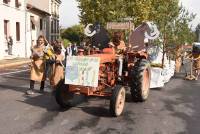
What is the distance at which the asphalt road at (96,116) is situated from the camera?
26.9 ft

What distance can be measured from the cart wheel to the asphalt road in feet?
0.50

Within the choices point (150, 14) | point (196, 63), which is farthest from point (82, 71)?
point (150, 14)

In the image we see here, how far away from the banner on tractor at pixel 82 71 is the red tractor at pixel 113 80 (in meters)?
0.02

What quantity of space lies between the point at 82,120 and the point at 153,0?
63.6ft

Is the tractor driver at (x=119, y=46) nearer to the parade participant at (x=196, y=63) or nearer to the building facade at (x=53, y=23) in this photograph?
the parade participant at (x=196, y=63)

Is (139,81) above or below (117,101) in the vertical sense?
above

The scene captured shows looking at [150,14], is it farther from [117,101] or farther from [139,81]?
[117,101]

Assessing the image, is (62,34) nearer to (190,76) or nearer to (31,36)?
(31,36)

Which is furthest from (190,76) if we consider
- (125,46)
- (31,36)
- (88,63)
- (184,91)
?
(31,36)

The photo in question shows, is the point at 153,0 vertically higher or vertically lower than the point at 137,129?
higher

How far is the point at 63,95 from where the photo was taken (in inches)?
394

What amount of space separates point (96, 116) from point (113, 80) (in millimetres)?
1254

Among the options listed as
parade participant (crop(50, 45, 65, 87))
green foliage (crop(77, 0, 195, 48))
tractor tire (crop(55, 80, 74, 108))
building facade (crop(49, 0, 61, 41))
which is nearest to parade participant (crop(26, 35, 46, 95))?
parade participant (crop(50, 45, 65, 87))

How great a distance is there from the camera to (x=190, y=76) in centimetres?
1867
